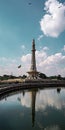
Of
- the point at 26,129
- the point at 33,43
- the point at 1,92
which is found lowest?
the point at 26,129

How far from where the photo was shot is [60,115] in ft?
122

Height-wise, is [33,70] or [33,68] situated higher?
[33,68]

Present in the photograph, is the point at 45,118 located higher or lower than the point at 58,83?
lower

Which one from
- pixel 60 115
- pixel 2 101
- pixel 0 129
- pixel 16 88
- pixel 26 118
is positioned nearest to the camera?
Answer: pixel 0 129

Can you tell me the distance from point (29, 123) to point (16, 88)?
154 ft

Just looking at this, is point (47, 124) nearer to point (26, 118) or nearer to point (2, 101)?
point (26, 118)

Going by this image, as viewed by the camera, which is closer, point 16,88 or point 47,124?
point 47,124

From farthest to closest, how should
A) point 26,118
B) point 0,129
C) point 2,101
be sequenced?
point 2,101 < point 26,118 < point 0,129

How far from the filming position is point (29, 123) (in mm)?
31391

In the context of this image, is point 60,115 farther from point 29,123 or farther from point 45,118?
point 29,123

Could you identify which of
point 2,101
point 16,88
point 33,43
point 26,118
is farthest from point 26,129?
point 33,43

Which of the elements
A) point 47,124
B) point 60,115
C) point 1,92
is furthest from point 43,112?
point 1,92

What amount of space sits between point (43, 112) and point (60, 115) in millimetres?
3878

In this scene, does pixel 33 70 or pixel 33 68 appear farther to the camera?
pixel 33 68
